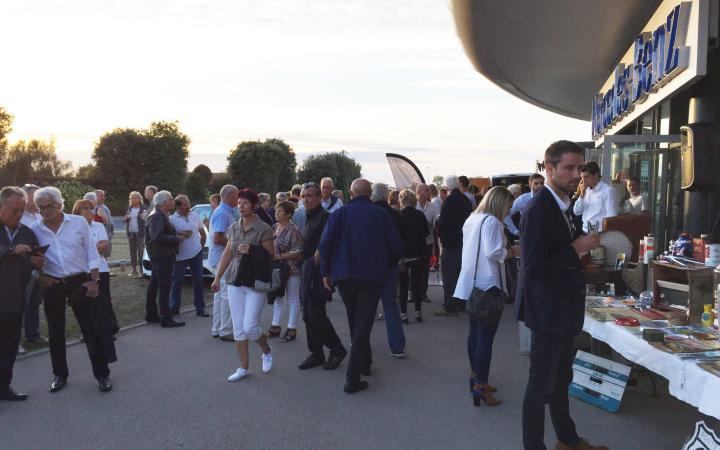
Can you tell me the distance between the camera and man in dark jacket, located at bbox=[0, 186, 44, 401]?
4.98 m

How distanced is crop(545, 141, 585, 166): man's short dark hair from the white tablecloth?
4.45 ft

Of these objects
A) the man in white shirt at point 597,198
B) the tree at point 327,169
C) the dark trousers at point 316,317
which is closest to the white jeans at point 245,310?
the dark trousers at point 316,317

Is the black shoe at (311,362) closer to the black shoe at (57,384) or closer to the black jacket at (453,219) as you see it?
the black shoe at (57,384)

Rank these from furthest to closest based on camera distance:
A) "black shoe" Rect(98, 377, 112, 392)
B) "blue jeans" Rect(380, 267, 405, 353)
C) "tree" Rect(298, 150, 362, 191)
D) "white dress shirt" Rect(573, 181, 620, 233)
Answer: "tree" Rect(298, 150, 362, 191) < "white dress shirt" Rect(573, 181, 620, 233) < "blue jeans" Rect(380, 267, 405, 353) < "black shoe" Rect(98, 377, 112, 392)

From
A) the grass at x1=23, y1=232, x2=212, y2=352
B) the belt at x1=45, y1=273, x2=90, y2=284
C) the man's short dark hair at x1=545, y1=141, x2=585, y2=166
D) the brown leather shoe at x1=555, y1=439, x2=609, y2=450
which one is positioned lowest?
the grass at x1=23, y1=232, x2=212, y2=352

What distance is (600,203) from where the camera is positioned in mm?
6785

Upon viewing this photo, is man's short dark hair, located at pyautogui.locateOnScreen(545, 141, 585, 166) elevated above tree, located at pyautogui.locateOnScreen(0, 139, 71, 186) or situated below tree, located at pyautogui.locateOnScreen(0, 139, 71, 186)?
below

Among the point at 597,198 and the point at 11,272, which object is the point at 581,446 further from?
the point at 11,272

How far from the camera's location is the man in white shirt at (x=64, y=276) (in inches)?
204

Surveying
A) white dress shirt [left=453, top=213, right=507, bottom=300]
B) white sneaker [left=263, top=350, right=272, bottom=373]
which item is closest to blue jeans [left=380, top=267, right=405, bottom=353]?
white sneaker [left=263, top=350, right=272, bottom=373]

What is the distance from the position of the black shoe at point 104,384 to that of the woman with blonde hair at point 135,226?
268 inches

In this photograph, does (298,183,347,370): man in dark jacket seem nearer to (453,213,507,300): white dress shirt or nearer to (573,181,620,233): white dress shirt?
(453,213,507,300): white dress shirt

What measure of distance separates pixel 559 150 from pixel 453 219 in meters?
5.15

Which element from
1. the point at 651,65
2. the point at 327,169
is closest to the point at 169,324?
the point at 651,65
